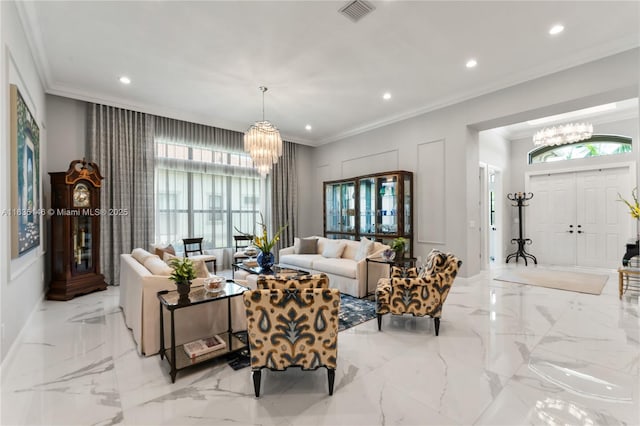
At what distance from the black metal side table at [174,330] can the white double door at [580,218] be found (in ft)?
24.6

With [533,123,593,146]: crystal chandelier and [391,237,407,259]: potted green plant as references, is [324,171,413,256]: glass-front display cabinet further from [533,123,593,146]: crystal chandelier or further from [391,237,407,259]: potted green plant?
[533,123,593,146]: crystal chandelier

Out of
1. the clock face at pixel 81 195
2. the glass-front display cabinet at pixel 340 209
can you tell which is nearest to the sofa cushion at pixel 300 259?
the glass-front display cabinet at pixel 340 209

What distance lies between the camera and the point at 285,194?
7.31 meters

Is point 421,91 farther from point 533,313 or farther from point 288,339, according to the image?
point 288,339

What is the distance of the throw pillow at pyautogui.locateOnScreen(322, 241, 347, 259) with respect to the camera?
524 cm

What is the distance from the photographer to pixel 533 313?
11.6 feet

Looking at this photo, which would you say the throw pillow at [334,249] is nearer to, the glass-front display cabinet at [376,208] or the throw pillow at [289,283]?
the glass-front display cabinet at [376,208]

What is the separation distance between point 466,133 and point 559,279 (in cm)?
314

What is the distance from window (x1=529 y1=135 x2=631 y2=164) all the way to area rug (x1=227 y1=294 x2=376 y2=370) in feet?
20.0

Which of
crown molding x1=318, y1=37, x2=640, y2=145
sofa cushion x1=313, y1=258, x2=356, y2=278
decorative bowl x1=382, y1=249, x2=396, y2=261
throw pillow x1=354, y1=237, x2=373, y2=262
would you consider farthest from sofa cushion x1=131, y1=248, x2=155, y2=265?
crown molding x1=318, y1=37, x2=640, y2=145

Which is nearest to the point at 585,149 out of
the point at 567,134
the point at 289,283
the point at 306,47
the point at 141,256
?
the point at 567,134

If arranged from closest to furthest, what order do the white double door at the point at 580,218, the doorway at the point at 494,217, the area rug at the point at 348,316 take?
1. the area rug at the point at 348,316
2. the white double door at the point at 580,218
3. the doorway at the point at 494,217

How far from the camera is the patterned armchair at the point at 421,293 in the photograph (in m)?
2.98

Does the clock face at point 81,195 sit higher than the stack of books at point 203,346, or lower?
higher
